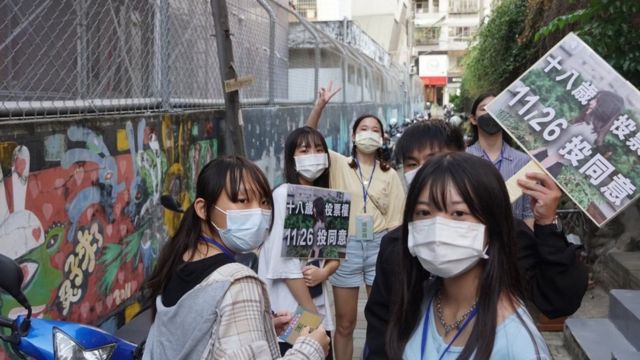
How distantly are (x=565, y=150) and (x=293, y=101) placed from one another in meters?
7.30

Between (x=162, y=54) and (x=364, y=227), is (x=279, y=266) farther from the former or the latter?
(x=162, y=54)

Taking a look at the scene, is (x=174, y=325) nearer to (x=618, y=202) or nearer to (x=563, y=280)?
(x=563, y=280)

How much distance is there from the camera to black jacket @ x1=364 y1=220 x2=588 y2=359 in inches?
77.0

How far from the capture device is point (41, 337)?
7.14 ft

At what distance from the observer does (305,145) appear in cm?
395

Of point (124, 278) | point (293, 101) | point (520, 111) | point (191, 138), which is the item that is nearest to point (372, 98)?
point (293, 101)

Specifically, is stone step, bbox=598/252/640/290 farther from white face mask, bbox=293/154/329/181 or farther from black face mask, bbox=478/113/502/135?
white face mask, bbox=293/154/329/181

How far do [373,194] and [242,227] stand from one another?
2.08 m

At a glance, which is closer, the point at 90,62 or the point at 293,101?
the point at 90,62

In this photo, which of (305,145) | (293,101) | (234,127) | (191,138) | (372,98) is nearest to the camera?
(305,145)

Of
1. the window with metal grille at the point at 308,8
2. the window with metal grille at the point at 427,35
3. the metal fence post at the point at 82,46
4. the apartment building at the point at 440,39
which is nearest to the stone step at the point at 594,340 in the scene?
the metal fence post at the point at 82,46

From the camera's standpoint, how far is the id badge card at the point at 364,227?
4105 mm

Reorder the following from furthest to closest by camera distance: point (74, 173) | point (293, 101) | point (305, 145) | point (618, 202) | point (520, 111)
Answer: point (293, 101)
point (305, 145)
point (74, 173)
point (520, 111)
point (618, 202)

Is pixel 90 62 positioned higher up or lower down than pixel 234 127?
higher up
